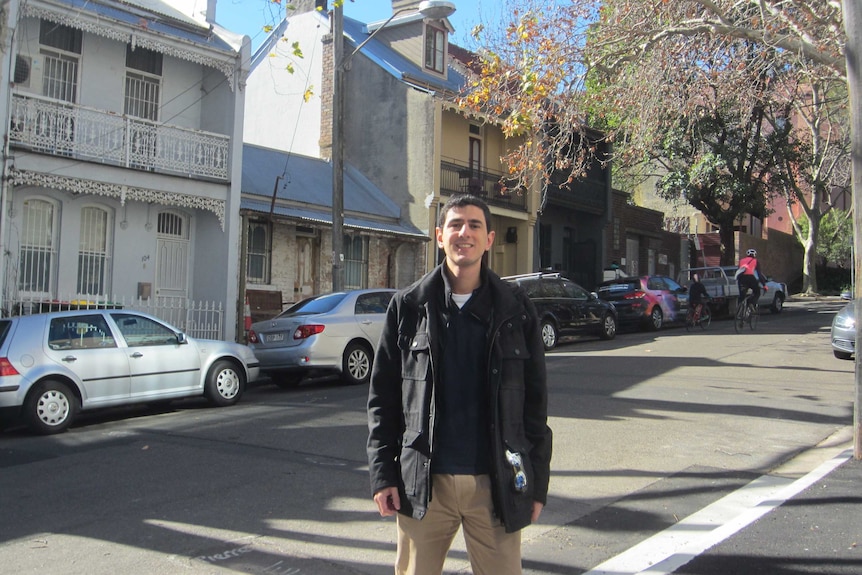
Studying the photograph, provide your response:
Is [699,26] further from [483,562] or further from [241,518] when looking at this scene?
[483,562]

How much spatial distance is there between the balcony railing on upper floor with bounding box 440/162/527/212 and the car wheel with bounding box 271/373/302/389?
445 inches

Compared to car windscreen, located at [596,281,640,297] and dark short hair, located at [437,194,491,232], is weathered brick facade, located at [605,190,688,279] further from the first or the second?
dark short hair, located at [437,194,491,232]

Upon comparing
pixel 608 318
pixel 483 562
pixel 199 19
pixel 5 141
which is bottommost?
pixel 483 562

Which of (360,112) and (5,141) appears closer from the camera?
(5,141)

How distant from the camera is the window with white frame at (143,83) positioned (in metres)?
16.1

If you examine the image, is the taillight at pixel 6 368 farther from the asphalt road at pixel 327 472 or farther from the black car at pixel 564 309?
the black car at pixel 564 309

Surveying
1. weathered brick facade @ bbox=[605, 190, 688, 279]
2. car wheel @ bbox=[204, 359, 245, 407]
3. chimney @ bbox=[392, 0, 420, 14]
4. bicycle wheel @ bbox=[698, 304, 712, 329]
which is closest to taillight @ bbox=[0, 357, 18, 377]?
car wheel @ bbox=[204, 359, 245, 407]

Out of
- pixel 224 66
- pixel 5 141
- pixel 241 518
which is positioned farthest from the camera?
pixel 224 66

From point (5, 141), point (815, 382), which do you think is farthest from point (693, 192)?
point (5, 141)

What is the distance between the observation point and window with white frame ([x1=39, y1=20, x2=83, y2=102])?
14.9m

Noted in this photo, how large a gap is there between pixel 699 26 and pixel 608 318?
8995 mm

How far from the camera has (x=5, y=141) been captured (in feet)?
43.9

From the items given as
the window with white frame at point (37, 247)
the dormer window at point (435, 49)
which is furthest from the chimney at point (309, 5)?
the window with white frame at point (37, 247)

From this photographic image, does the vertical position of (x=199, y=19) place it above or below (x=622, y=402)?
above
